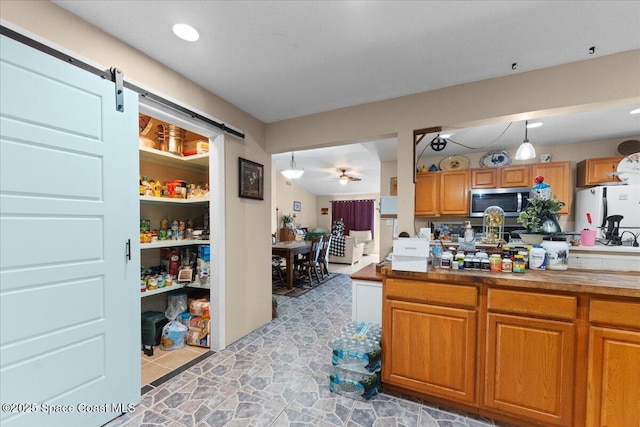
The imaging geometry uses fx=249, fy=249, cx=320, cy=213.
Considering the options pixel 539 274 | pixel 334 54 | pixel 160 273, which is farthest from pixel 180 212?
pixel 539 274

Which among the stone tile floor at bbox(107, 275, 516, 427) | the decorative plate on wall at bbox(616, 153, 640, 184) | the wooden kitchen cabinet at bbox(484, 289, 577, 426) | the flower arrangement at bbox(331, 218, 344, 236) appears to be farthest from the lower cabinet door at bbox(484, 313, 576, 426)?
the flower arrangement at bbox(331, 218, 344, 236)

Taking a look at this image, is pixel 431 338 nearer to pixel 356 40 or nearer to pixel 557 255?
pixel 557 255

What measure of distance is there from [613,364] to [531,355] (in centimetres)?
33

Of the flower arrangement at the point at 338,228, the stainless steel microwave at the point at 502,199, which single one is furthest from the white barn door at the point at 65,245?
the flower arrangement at the point at 338,228

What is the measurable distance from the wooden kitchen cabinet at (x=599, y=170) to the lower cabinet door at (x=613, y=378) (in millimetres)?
3196

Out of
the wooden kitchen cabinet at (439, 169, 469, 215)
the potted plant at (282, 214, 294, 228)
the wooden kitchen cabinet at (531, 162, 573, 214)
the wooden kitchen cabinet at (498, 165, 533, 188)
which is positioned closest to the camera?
the wooden kitchen cabinet at (531, 162, 573, 214)

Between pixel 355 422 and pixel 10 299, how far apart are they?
6.25 ft

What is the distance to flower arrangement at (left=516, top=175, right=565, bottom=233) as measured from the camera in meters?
1.84

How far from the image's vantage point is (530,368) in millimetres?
1406

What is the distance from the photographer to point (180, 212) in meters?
2.94

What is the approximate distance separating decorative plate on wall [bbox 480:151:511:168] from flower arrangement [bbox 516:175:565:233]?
94.6 inches

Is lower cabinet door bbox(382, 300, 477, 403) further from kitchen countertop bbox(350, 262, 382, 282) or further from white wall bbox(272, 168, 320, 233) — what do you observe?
white wall bbox(272, 168, 320, 233)

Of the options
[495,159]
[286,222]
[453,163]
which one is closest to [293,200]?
[286,222]

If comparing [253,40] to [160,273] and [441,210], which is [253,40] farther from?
[441,210]
